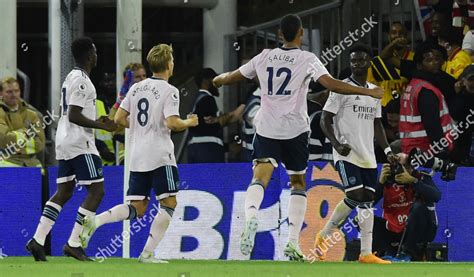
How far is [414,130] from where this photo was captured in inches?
729

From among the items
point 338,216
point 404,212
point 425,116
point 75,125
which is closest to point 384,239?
point 404,212

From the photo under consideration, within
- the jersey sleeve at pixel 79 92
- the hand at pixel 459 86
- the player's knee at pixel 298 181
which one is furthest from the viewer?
the hand at pixel 459 86

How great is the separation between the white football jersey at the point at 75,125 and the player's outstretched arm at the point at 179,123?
1.15 metres

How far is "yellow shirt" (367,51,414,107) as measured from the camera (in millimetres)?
19969

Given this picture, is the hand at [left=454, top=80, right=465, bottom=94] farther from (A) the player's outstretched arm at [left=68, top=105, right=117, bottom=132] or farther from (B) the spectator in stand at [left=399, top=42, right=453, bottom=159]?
(A) the player's outstretched arm at [left=68, top=105, right=117, bottom=132]

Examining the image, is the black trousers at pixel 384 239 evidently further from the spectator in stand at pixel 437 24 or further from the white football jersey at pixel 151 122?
the white football jersey at pixel 151 122

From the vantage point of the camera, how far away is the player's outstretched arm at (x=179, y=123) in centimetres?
1521

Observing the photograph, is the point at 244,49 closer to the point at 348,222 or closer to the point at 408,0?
the point at 408,0

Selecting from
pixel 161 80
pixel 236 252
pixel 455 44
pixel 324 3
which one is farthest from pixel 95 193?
pixel 324 3

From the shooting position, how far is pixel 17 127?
19.8 meters

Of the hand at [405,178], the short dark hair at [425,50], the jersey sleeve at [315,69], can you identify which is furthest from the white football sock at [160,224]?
the short dark hair at [425,50]

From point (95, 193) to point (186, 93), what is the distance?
7.05m

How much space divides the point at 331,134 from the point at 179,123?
1900mm

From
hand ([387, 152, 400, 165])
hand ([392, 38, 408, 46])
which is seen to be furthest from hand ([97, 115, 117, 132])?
hand ([392, 38, 408, 46])
